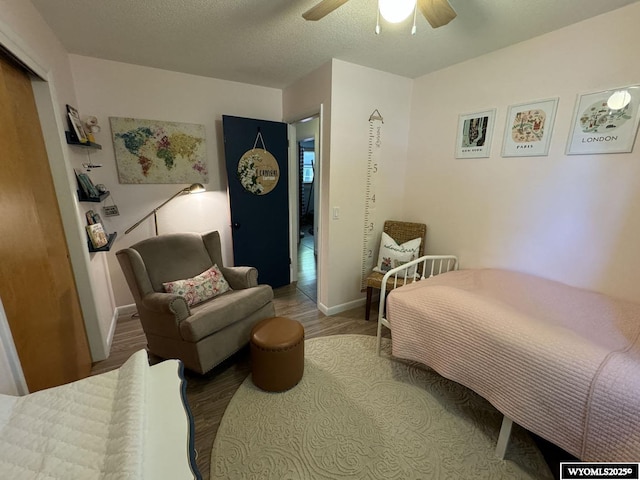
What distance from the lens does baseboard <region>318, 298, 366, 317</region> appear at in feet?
9.48

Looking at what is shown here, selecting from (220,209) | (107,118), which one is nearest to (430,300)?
(220,209)

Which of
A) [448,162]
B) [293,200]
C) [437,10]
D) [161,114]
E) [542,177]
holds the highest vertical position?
[437,10]

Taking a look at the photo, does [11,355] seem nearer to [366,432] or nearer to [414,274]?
[366,432]

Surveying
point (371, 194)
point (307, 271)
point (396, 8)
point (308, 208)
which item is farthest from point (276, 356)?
point (308, 208)

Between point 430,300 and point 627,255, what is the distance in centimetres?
128

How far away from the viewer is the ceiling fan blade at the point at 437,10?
1214mm

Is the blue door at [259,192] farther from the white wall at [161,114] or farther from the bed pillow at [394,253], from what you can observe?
the bed pillow at [394,253]

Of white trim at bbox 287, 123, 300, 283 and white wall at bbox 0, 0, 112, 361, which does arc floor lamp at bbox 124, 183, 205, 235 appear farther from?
white trim at bbox 287, 123, 300, 283

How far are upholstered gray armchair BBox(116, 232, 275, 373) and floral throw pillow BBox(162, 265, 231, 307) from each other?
0.05m

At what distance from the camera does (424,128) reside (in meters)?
2.79

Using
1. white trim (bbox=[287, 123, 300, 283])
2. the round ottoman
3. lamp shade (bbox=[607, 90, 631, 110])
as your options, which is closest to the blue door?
white trim (bbox=[287, 123, 300, 283])

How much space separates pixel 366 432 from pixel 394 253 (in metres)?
1.56

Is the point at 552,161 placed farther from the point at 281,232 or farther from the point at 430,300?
the point at 281,232

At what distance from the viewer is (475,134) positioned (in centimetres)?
238
